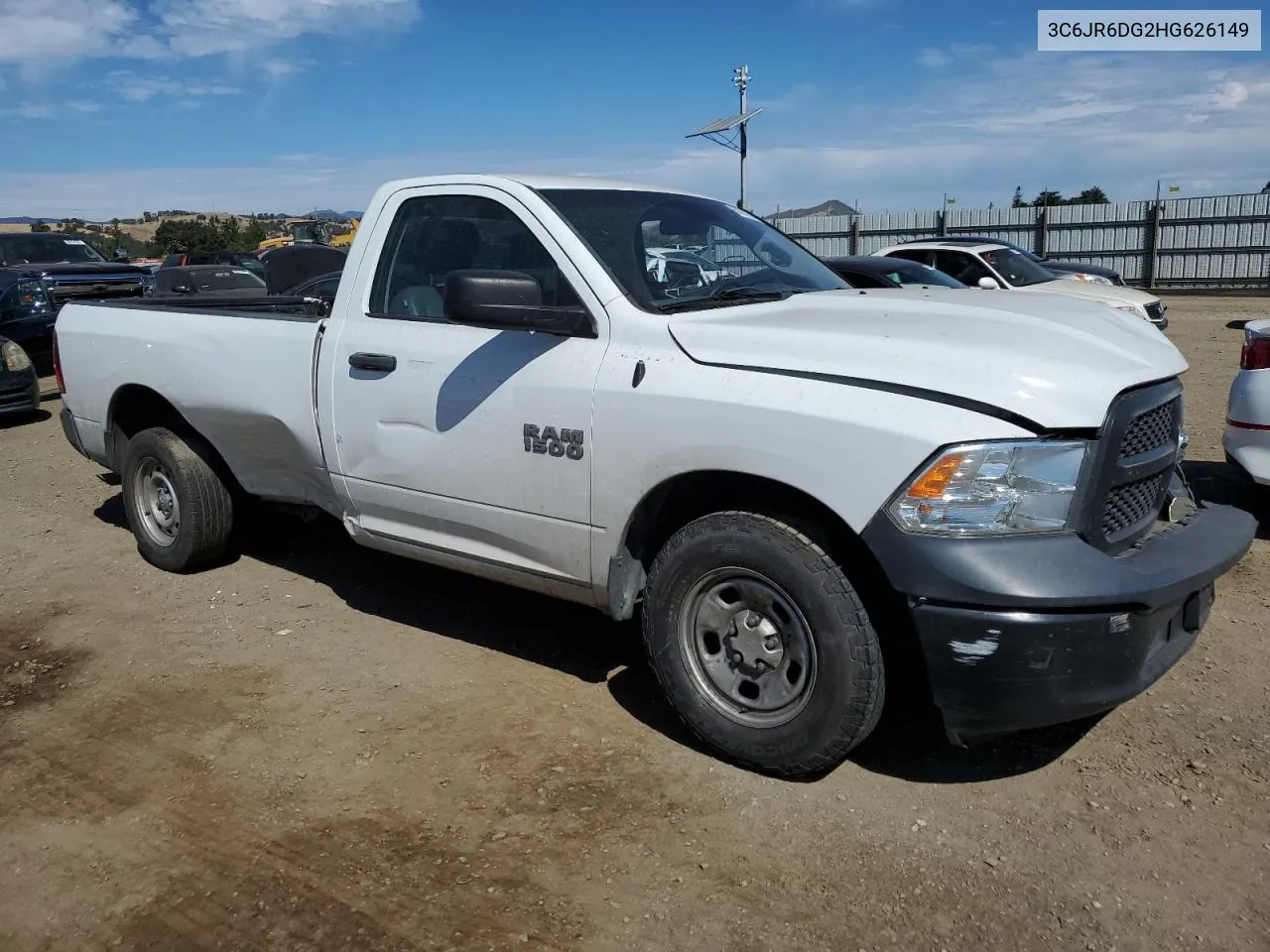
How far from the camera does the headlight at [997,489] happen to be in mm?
3027

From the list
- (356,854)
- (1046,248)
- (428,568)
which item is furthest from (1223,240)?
(356,854)

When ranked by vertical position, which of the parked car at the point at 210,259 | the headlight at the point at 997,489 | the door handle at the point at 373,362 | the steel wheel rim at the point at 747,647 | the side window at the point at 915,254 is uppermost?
the parked car at the point at 210,259

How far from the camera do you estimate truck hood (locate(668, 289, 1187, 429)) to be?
10.1 ft

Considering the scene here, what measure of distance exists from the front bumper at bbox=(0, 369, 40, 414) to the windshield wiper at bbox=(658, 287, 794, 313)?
9623 millimetres

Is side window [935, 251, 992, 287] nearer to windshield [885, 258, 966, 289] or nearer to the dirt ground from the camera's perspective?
windshield [885, 258, 966, 289]

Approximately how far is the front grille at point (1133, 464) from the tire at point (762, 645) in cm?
78

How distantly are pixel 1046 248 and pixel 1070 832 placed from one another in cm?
2734

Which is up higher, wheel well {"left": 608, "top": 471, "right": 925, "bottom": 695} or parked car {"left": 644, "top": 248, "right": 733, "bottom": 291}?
parked car {"left": 644, "top": 248, "right": 733, "bottom": 291}

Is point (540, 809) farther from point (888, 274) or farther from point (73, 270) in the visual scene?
point (73, 270)

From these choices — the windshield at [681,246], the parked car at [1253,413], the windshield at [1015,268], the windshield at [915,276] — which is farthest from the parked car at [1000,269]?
the windshield at [681,246]

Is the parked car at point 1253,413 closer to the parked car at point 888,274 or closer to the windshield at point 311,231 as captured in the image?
the parked car at point 888,274

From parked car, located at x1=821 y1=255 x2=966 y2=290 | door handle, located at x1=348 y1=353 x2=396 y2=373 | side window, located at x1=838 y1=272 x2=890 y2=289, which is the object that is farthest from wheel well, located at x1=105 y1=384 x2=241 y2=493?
side window, located at x1=838 y1=272 x2=890 y2=289

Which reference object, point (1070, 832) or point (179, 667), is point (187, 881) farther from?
point (1070, 832)

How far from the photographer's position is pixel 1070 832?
3.25 meters
